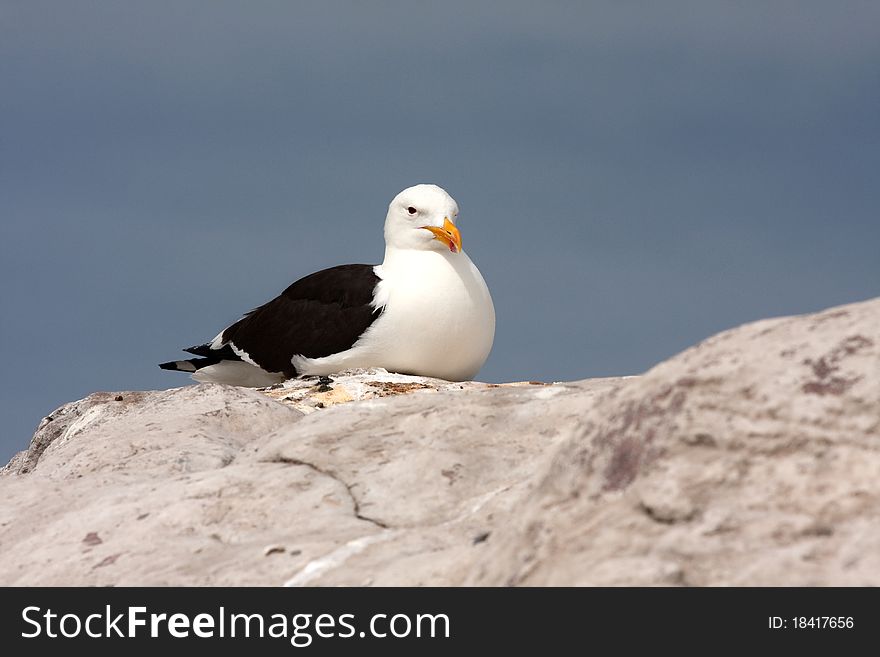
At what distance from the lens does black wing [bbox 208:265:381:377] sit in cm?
1112

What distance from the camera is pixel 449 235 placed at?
1138 centimetres

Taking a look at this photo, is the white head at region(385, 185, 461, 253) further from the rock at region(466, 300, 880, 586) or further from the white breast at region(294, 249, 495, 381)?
the rock at region(466, 300, 880, 586)

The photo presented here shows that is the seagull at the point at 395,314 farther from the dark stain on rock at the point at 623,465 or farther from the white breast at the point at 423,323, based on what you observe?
the dark stain on rock at the point at 623,465

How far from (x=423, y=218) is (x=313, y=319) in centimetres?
146

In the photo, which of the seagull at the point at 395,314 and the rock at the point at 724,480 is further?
the seagull at the point at 395,314

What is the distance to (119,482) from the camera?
584cm

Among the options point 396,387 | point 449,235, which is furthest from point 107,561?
point 449,235

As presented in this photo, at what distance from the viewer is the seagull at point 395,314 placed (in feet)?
36.3

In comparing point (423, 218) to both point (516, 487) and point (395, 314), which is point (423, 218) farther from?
point (516, 487)

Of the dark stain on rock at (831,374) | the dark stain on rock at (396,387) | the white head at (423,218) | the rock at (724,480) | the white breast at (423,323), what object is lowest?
the rock at (724,480)

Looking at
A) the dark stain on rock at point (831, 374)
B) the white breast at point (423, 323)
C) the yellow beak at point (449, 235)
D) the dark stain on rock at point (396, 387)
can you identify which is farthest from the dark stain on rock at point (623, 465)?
the yellow beak at point (449, 235)

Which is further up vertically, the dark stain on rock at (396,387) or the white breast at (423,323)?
the white breast at (423,323)
